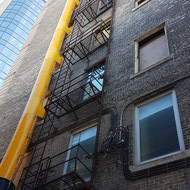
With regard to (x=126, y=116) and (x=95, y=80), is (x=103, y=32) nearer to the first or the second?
(x=95, y=80)

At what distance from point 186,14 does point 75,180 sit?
698cm

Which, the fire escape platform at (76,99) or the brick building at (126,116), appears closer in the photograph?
the brick building at (126,116)

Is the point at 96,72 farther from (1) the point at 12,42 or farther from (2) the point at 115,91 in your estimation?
(1) the point at 12,42

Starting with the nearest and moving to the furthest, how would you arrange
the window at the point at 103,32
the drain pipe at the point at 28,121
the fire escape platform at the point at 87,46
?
1. the drain pipe at the point at 28,121
2. the fire escape platform at the point at 87,46
3. the window at the point at 103,32

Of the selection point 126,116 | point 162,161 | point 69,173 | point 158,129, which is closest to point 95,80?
point 126,116

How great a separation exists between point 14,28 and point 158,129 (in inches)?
1923

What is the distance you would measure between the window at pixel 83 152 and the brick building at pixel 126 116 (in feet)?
0.11

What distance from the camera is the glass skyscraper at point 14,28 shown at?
144 ft

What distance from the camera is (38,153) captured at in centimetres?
1067

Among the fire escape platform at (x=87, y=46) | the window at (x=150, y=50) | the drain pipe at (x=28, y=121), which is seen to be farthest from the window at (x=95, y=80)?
the drain pipe at (x=28, y=121)

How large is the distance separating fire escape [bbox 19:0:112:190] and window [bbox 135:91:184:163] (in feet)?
5.59

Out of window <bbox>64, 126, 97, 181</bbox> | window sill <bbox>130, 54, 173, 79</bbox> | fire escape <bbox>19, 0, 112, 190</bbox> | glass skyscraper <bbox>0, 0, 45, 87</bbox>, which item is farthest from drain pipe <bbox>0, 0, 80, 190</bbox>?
glass skyscraper <bbox>0, 0, 45, 87</bbox>

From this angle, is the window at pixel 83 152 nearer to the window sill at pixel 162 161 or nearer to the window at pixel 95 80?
the window sill at pixel 162 161

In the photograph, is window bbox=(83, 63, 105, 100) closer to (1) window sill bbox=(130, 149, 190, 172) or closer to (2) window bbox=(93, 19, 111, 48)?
(2) window bbox=(93, 19, 111, 48)
